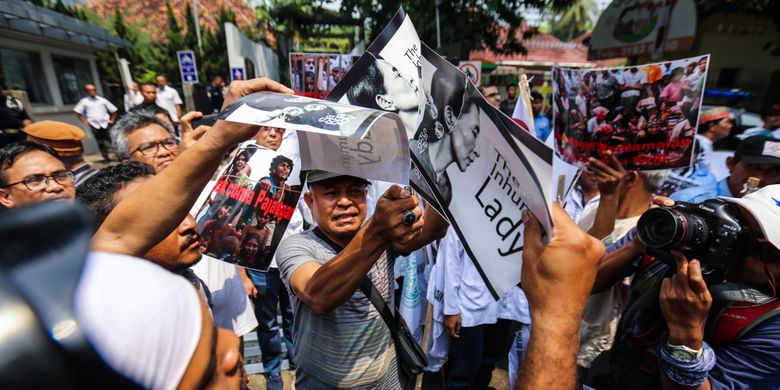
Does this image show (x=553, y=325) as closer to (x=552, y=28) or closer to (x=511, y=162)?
(x=511, y=162)

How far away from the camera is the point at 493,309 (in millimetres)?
2404

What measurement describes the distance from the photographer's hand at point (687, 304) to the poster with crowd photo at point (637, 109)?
0.56 meters

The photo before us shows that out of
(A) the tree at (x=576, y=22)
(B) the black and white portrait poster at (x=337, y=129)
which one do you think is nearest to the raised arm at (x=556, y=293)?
(B) the black and white portrait poster at (x=337, y=129)

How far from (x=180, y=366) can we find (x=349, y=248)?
553mm

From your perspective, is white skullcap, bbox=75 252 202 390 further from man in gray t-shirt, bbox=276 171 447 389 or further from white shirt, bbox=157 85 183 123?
white shirt, bbox=157 85 183 123

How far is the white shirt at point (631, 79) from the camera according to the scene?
1.52 m

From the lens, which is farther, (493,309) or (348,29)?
(348,29)

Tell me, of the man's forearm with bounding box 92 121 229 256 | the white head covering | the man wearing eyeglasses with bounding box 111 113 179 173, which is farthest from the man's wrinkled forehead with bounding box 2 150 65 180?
the white head covering

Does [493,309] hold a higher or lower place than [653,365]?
lower

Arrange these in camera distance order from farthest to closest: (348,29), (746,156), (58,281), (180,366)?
(348,29)
(746,156)
(180,366)
(58,281)

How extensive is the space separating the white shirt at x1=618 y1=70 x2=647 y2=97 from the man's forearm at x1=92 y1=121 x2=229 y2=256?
60.8 inches

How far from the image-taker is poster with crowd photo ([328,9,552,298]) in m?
0.89

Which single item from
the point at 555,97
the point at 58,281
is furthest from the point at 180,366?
the point at 555,97

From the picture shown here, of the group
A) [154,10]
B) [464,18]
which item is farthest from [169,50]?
[154,10]
